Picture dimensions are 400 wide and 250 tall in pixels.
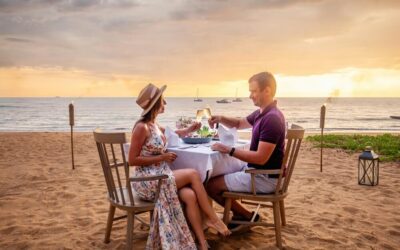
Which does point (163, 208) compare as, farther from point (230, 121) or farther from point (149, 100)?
point (230, 121)

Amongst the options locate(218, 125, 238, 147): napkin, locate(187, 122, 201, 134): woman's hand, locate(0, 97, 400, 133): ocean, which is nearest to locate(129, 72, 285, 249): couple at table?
locate(218, 125, 238, 147): napkin

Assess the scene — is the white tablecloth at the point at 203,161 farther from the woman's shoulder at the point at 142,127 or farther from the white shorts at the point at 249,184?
the woman's shoulder at the point at 142,127

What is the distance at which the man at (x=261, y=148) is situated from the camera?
3221mm

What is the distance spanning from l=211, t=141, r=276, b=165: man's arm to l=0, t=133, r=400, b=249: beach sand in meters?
0.97

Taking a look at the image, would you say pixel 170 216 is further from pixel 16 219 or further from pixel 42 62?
pixel 42 62

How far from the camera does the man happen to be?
3221 mm

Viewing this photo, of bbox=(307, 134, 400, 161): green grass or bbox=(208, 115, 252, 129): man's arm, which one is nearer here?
bbox=(208, 115, 252, 129): man's arm

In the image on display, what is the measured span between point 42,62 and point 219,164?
129 feet

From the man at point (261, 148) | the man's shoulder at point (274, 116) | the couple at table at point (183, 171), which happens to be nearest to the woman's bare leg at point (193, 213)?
the couple at table at point (183, 171)

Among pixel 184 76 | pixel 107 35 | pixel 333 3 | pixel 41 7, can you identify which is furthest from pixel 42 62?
pixel 333 3

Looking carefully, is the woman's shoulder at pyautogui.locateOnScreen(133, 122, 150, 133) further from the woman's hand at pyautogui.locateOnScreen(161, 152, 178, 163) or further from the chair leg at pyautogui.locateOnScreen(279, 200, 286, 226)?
the chair leg at pyautogui.locateOnScreen(279, 200, 286, 226)

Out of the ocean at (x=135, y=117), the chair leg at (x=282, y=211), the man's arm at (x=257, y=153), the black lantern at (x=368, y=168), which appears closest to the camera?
the man's arm at (x=257, y=153)

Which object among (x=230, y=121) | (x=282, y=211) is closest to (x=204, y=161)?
(x=230, y=121)

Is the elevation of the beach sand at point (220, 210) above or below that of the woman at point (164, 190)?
below
